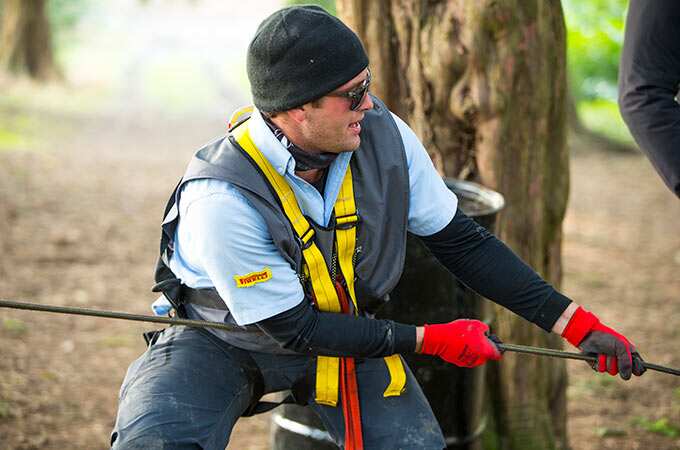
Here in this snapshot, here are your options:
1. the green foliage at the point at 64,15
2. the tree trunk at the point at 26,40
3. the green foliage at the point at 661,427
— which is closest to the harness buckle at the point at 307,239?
the green foliage at the point at 661,427

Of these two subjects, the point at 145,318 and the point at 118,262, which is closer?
the point at 145,318

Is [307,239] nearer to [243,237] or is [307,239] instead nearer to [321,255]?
[321,255]

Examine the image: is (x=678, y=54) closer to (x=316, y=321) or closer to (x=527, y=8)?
(x=527, y=8)

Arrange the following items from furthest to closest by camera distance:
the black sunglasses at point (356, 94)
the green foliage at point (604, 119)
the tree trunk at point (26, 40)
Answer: the tree trunk at point (26, 40) → the green foliage at point (604, 119) → the black sunglasses at point (356, 94)

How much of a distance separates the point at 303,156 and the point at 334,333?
20.4 inches

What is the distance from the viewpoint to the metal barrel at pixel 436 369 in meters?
3.33

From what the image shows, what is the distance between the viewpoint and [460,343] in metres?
2.74

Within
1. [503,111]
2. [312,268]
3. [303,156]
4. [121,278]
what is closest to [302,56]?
[303,156]

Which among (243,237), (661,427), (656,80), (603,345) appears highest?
(656,80)

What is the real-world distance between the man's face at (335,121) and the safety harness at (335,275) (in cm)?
14

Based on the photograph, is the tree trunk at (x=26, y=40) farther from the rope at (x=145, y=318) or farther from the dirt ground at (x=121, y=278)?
the rope at (x=145, y=318)

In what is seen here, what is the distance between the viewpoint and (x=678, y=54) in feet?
10.2

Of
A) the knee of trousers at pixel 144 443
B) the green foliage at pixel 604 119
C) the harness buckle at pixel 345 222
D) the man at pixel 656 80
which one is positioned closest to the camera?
the knee of trousers at pixel 144 443

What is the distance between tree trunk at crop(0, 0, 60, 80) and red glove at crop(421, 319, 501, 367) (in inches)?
637
